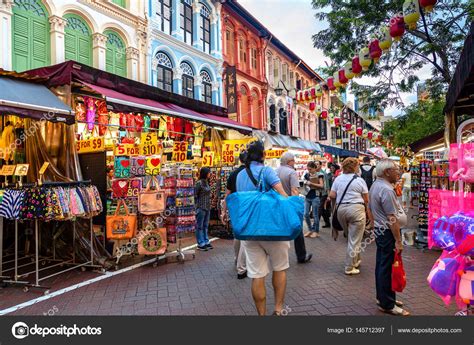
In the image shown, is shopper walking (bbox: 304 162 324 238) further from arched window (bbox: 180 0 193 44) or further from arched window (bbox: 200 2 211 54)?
arched window (bbox: 200 2 211 54)

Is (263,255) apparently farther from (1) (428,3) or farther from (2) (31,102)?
(1) (428,3)

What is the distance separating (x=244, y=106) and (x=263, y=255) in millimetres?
17687

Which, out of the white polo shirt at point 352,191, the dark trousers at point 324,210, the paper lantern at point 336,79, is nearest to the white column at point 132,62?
the paper lantern at point 336,79

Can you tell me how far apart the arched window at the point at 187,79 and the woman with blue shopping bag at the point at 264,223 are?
39.6 feet

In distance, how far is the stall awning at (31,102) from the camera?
5.22 meters

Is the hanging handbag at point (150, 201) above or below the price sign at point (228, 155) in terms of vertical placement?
below

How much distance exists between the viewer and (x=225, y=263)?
6004 millimetres

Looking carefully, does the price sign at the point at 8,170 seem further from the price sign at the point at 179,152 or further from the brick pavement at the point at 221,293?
the price sign at the point at 179,152

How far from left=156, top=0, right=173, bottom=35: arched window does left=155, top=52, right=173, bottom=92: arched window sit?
3.60ft

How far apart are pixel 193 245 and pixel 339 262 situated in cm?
319

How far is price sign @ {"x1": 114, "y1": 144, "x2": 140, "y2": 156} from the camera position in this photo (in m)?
6.68

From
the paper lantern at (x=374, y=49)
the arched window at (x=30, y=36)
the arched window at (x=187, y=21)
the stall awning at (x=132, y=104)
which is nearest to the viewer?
the stall awning at (x=132, y=104)

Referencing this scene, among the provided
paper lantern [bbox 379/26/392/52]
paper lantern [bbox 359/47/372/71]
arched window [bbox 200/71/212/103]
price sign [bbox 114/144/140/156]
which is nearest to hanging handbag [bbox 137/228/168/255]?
price sign [bbox 114/144/140/156]
